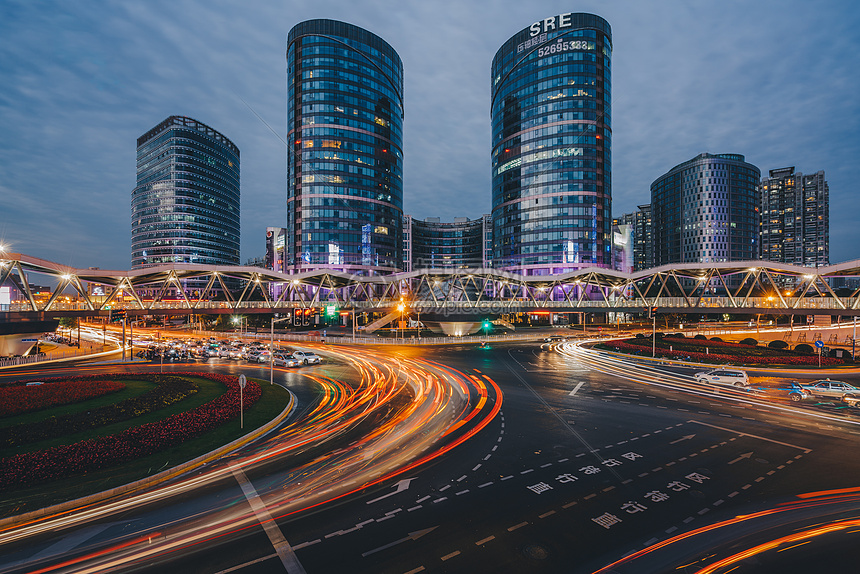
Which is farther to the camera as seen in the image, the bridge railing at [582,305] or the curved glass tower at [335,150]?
the curved glass tower at [335,150]

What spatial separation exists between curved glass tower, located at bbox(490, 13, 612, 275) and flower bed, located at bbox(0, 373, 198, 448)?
105441mm

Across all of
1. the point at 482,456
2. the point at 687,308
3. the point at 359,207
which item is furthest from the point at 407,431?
the point at 359,207

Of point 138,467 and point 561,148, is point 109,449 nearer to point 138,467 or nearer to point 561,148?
point 138,467

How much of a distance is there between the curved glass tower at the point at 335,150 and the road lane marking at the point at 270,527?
353ft

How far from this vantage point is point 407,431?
21750 mm

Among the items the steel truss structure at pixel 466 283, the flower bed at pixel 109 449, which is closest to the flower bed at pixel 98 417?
the flower bed at pixel 109 449

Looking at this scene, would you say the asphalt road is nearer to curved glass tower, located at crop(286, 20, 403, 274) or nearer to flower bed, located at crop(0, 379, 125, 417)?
flower bed, located at crop(0, 379, 125, 417)

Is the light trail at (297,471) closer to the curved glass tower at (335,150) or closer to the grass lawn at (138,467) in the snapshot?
the grass lawn at (138,467)

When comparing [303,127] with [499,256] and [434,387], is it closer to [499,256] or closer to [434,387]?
[499,256]

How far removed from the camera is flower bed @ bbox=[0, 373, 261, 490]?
15.4 m

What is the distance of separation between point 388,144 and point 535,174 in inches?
2006

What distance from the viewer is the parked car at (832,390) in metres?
28.3

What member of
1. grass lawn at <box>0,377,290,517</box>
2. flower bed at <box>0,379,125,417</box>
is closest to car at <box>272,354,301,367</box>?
flower bed at <box>0,379,125,417</box>

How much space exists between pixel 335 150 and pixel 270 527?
401 feet
